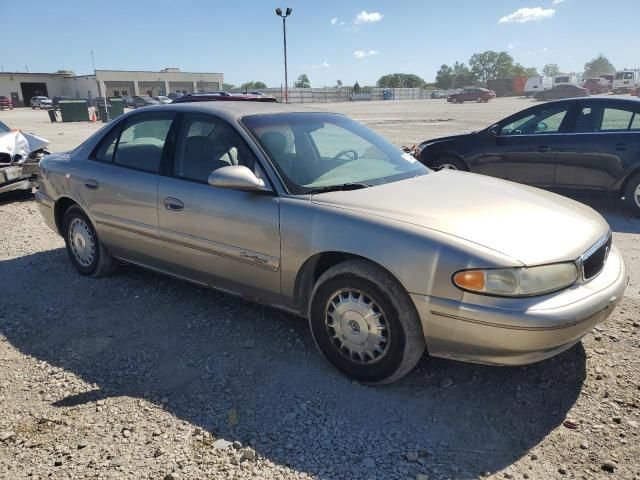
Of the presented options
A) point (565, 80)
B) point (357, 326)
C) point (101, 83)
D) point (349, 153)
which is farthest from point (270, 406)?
point (101, 83)

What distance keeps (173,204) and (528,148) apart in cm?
539

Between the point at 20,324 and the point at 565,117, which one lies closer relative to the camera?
the point at 20,324

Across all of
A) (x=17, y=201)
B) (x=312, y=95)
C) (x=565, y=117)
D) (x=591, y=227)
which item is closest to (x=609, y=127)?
(x=565, y=117)

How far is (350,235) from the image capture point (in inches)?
114

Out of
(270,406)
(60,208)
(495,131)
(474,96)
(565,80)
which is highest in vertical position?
(565,80)

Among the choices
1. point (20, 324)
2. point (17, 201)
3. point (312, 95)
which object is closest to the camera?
point (20, 324)

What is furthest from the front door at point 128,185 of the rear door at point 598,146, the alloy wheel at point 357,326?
the rear door at point 598,146

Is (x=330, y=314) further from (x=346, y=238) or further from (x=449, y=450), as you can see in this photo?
(x=449, y=450)

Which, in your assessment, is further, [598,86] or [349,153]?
[598,86]

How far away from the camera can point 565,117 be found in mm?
7078

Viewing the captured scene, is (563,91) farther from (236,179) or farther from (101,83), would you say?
(101,83)

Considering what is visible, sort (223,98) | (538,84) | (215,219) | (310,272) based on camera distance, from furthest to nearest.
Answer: (538,84), (223,98), (215,219), (310,272)

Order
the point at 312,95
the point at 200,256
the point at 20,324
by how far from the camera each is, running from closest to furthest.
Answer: the point at 200,256 → the point at 20,324 → the point at 312,95

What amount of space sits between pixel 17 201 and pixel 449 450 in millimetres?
8310
